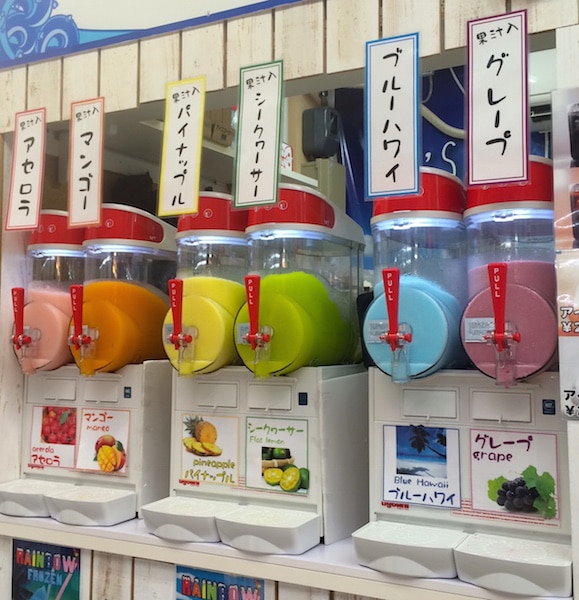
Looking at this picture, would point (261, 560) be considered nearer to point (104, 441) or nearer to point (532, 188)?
point (104, 441)

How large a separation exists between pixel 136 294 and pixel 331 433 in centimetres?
59

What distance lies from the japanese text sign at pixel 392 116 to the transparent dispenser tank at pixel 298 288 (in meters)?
0.25

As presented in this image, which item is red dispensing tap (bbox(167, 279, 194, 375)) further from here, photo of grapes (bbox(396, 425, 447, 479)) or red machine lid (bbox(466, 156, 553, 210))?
red machine lid (bbox(466, 156, 553, 210))

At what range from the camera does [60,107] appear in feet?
5.81

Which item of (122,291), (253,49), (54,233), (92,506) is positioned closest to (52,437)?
(92,506)

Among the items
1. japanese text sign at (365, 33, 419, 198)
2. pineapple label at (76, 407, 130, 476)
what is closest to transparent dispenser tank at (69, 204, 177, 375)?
pineapple label at (76, 407, 130, 476)

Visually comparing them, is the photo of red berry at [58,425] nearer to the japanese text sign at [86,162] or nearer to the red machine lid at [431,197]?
the japanese text sign at [86,162]

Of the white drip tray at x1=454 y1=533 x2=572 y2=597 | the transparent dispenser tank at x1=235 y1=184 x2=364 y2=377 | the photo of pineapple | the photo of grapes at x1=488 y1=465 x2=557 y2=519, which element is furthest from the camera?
the photo of pineapple

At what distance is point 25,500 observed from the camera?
164 centimetres

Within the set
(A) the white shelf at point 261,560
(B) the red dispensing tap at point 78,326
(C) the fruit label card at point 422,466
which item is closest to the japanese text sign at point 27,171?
(B) the red dispensing tap at point 78,326

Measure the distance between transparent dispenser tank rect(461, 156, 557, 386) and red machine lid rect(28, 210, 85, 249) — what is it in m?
0.98

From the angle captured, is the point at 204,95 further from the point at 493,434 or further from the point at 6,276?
the point at 493,434

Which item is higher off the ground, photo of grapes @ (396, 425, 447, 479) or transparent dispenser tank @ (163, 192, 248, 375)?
transparent dispenser tank @ (163, 192, 248, 375)

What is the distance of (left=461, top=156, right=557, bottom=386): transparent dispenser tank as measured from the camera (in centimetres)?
121
